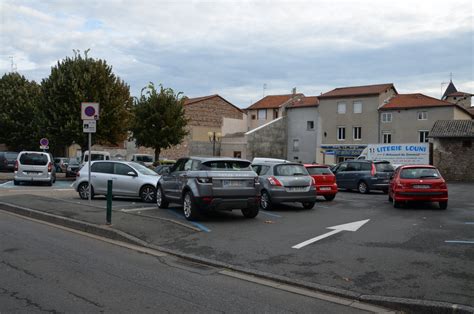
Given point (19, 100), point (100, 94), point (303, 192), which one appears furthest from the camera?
point (19, 100)

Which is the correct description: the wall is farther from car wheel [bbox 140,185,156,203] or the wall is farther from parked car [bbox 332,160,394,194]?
car wheel [bbox 140,185,156,203]

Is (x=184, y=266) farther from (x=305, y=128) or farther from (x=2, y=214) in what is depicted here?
(x=305, y=128)

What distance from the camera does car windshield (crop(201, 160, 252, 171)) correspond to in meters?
11.7

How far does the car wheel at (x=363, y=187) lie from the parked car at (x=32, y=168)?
15423 mm

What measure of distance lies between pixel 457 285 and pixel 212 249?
4217mm

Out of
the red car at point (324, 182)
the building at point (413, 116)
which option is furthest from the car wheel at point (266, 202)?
the building at point (413, 116)

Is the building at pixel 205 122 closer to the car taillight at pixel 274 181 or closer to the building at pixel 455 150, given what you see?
the building at pixel 455 150

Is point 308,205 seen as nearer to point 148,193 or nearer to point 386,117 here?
point 148,193

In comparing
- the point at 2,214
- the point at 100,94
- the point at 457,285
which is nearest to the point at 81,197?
the point at 2,214

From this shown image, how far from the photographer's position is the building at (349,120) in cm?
5309

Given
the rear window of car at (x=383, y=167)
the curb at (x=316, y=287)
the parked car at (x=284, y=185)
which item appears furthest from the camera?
the rear window of car at (x=383, y=167)

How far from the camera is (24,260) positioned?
7.65 meters

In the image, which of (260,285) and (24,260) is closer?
(260,285)

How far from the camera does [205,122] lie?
220 feet
